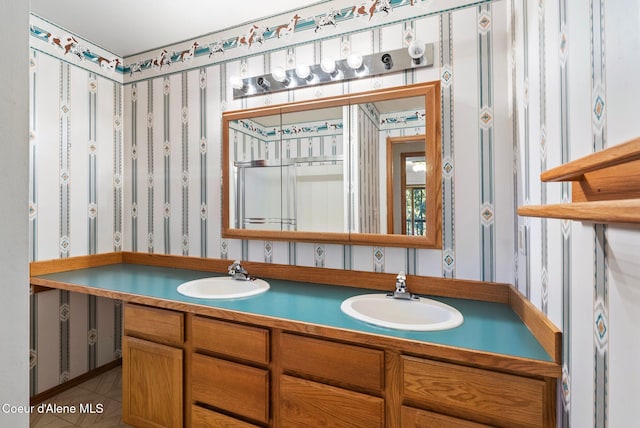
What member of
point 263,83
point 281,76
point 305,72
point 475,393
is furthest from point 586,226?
point 263,83

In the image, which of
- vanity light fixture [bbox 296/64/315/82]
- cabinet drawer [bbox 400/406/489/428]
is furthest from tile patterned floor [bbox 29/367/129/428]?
vanity light fixture [bbox 296/64/315/82]

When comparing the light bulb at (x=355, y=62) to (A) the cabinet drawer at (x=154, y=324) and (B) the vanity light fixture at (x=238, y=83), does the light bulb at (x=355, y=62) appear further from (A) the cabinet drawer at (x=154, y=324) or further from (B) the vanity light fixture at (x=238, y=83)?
(A) the cabinet drawer at (x=154, y=324)

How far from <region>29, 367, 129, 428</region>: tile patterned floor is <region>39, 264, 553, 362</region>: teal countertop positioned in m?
0.82

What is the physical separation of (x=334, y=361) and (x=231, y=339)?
1.56 feet

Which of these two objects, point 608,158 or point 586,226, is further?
point 586,226

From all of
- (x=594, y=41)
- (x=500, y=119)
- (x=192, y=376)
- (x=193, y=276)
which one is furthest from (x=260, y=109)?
(x=594, y=41)

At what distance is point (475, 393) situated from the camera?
100 cm

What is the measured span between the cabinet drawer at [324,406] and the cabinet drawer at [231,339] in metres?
0.15

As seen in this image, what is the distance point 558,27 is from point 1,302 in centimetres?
128

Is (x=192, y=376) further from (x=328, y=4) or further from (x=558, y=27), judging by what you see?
(x=328, y=4)

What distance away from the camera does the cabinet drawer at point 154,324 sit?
→ 4.94ft

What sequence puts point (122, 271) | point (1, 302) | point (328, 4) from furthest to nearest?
point (122, 271) → point (328, 4) → point (1, 302)

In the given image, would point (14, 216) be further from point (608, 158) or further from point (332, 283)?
point (332, 283)

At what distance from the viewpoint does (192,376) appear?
4.85 feet
